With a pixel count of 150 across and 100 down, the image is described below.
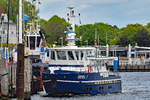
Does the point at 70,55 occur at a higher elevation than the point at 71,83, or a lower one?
higher

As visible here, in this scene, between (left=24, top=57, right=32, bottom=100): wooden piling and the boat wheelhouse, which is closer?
(left=24, top=57, right=32, bottom=100): wooden piling

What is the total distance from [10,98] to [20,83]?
38.5ft

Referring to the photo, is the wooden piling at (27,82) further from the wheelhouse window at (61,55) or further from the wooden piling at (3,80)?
the wheelhouse window at (61,55)

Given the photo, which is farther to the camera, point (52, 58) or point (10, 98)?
point (52, 58)

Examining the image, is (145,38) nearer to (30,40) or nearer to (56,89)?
(30,40)

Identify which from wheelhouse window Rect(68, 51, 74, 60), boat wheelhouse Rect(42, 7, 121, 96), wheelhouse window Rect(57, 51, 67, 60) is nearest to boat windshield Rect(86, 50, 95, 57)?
boat wheelhouse Rect(42, 7, 121, 96)

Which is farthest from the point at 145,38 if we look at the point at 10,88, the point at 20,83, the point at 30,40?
the point at 20,83

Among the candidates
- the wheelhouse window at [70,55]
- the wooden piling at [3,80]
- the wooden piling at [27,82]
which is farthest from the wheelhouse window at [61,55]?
the wooden piling at [27,82]

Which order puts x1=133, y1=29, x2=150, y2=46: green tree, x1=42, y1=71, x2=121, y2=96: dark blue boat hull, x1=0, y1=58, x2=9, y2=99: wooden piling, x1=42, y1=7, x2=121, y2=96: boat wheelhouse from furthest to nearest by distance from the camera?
x1=133, y1=29, x2=150, y2=46: green tree → x1=42, y1=7, x2=121, y2=96: boat wheelhouse → x1=42, y1=71, x2=121, y2=96: dark blue boat hull → x1=0, y1=58, x2=9, y2=99: wooden piling

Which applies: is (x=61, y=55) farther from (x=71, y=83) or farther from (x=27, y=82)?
(x=27, y=82)

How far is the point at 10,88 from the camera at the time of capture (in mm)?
50438

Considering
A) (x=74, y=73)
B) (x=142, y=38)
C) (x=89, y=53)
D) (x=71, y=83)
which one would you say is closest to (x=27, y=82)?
(x=74, y=73)

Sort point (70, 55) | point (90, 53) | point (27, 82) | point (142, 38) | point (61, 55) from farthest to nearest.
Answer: point (142, 38) → point (90, 53) → point (61, 55) → point (70, 55) → point (27, 82)

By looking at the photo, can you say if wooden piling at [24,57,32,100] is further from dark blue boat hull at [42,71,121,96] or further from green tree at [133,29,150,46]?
green tree at [133,29,150,46]
